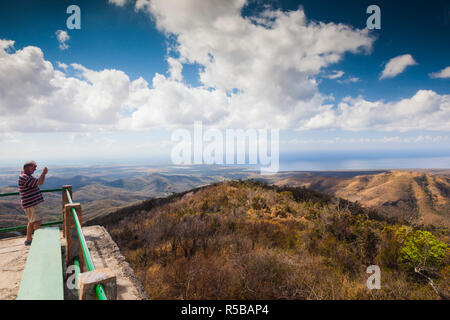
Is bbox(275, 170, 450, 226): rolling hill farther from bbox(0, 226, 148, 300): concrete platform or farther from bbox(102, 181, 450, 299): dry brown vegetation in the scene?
bbox(0, 226, 148, 300): concrete platform

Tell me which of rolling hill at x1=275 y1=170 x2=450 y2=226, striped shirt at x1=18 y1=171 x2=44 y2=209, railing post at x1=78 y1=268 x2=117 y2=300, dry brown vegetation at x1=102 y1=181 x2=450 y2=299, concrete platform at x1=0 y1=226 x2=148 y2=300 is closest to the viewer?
railing post at x1=78 y1=268 x2=117 y2=300

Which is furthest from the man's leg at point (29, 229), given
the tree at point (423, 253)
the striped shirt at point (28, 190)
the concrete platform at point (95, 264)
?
the tree at point (423, 253)

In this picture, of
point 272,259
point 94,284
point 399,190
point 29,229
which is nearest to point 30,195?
point 29,229

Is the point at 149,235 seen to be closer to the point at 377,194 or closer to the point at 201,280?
the point at 201,280

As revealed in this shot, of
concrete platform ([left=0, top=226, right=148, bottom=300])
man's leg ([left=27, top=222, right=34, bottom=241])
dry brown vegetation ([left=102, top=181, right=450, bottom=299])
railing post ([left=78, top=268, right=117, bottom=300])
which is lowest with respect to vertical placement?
dry brown vegetation ([left=102, top=181, right=450, bottom=299])

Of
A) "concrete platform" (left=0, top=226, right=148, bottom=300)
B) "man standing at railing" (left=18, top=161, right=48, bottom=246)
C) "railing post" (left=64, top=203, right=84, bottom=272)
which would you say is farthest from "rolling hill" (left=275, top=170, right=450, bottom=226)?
"man standing at railing" (left=18, top=161, right=48, bottom=246)
